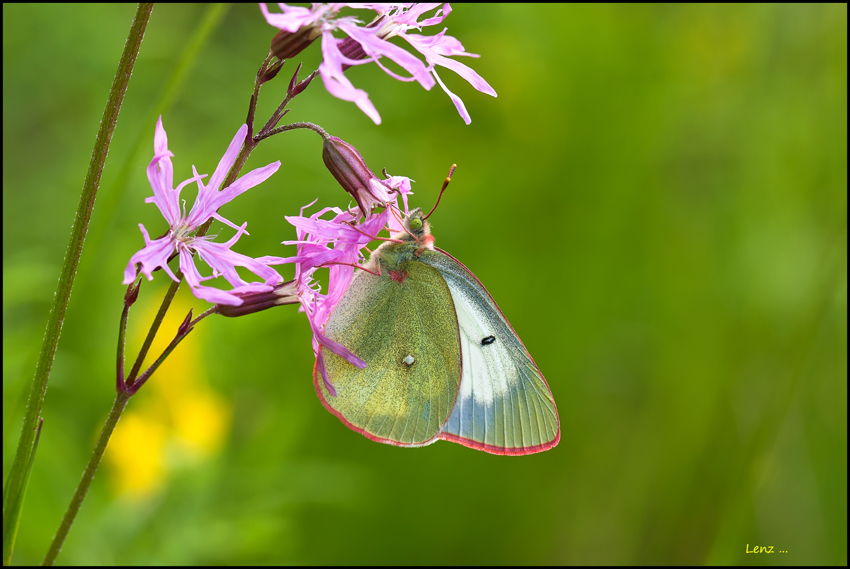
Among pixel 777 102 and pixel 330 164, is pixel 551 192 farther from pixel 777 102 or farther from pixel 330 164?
pixel 330 164

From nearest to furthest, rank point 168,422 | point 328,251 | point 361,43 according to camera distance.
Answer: point 361,43 < point 328,251 < point 168,422

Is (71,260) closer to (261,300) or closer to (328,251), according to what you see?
(261,300)

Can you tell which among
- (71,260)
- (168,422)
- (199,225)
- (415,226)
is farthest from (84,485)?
(168,422)

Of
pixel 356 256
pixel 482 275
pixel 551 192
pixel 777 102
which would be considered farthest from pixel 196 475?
pixel 777 102

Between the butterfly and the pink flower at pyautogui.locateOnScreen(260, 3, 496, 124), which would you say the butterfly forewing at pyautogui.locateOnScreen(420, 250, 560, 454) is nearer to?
the butterfly

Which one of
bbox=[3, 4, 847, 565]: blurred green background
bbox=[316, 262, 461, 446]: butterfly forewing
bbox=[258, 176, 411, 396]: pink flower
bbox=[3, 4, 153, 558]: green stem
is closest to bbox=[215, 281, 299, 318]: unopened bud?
bbox=[258, 176, 411, 396]: pink flower

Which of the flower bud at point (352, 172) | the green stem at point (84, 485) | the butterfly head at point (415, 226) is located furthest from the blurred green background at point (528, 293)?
the flower bud at point (352, 172)
